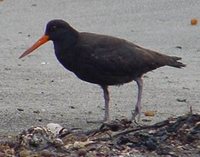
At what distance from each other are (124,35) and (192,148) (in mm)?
6250

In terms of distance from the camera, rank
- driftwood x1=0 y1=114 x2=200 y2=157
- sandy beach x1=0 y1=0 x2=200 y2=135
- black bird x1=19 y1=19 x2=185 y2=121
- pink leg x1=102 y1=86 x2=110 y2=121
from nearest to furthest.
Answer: driftwood x1=0 y1=114 x2=200 y2=157 → pink leg x1=102 y1=86 x2=110 y2=121 → black bird x1=19 y1=19 x2=185 y2=121 → sandy beach x1=0 y1=0 x2=200 y2=135

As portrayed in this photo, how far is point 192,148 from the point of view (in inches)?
254

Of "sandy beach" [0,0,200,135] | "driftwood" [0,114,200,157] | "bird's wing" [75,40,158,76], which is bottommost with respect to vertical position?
"sandy beach" [0,0,200,135]

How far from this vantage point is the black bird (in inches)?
333

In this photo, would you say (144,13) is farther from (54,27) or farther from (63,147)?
A: (63,147)

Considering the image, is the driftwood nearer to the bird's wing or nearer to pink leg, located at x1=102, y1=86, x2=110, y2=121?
pink leg, located at x1=102, y1=86, x2=110, y2=121

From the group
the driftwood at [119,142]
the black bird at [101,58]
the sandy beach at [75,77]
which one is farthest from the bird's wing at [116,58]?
the driftwood at [119,142]

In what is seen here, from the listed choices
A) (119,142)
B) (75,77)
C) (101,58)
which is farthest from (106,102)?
(119,142)

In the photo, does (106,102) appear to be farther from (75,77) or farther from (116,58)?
(75,77)

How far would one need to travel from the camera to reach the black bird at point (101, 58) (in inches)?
333

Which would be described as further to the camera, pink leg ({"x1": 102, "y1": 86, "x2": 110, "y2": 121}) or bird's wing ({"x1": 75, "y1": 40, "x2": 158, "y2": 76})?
bird's wing ({"x1": 75, "y1": 40, "x2": 158, "y2": 76})

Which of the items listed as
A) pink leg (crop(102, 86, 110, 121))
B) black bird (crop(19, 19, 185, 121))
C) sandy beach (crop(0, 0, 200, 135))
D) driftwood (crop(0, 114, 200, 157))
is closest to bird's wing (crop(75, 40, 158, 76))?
black bird (crop(19, 19, 185, 121))

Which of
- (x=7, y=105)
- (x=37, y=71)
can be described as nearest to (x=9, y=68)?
(x=37, y=71)

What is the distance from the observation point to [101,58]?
850 cm
